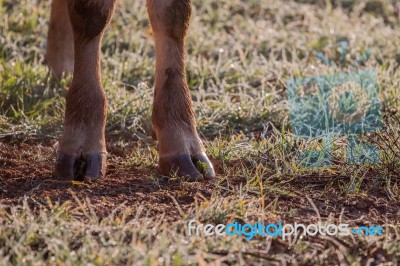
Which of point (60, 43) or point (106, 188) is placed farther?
point (60, 43)

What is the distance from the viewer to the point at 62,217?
11.1 ft

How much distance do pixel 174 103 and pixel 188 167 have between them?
33 cm

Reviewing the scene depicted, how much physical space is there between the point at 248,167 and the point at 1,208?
4.34ft

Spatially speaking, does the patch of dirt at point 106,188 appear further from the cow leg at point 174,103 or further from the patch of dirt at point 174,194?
the cow leg at point 174,103

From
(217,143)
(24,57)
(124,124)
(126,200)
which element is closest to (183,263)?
(126,200)

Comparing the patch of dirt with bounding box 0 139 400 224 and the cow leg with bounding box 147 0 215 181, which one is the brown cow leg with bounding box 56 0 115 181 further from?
the cow leg with bounding box 147 0 215 181

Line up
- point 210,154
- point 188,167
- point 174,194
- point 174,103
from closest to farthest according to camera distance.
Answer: point 174,194 → point 188,167 → point 174,103 → point 210,154

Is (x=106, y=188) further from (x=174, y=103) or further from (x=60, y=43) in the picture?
(x=60, y=43)

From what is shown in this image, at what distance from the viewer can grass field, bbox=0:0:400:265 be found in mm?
3176

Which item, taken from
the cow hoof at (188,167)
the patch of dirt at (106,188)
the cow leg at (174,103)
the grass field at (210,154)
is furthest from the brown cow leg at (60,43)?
the cow hoof at (188,167)

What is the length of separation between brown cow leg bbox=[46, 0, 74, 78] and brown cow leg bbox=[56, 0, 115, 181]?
62.5 inches

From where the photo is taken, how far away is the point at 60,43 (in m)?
6.06

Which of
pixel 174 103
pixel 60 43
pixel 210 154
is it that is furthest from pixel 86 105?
pixel 60 43

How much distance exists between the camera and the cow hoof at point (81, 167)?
4172 millimetres
